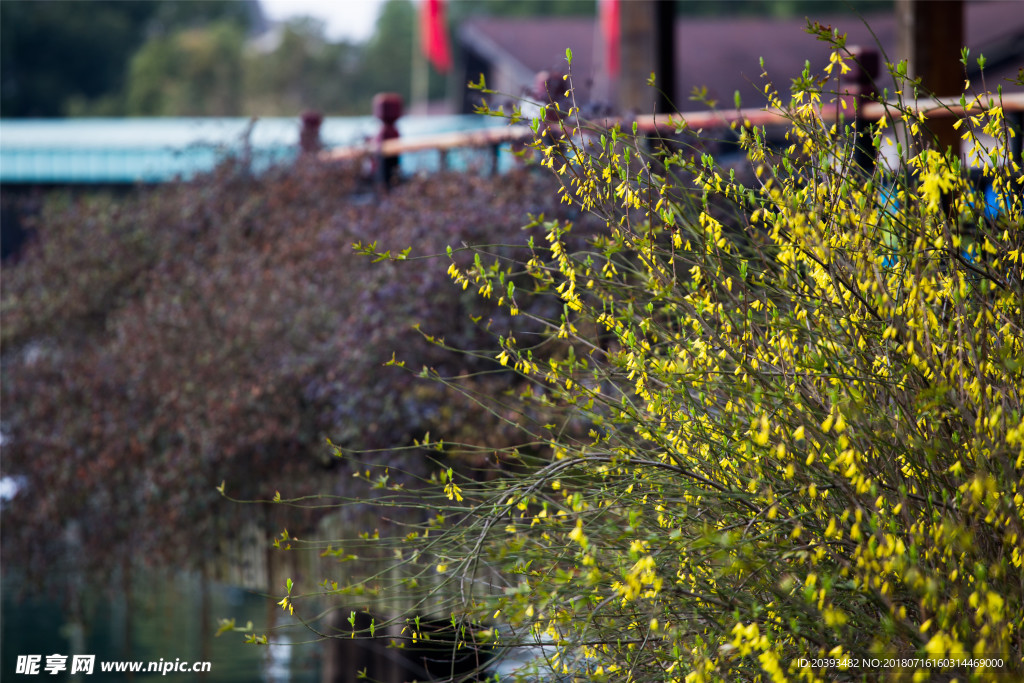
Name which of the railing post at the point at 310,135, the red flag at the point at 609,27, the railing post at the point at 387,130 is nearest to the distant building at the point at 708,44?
the red flag at the point at 609,27

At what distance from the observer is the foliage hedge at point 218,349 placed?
5.12 metres

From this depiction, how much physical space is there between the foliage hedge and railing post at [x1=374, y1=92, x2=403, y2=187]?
0.58 ft

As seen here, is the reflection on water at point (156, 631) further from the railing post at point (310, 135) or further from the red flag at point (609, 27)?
the red flag at point (609, 27)

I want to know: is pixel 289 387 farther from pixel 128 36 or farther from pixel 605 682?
pixel 128 36

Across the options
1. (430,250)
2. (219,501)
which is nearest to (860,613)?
(430,250)

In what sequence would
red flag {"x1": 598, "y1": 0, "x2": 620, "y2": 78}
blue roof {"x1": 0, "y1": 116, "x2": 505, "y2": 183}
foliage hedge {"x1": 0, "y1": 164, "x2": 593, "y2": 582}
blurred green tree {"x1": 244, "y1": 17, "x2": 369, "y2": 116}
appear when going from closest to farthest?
1. foliage hedge {"x1": 0, "y1": 164, "x2": 593, "y2": 582}
2. blue roof {"x1": 0, "y1": 116, "x2": 505, "y2": 183}
3. red flag {"x1": 598, "y1": 0, "x2": 620, "y2": 78}
4. blurred green tree {"x1": 244, "y1": 17, "x2": 369, "y2": 116}

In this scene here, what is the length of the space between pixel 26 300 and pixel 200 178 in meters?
1.36

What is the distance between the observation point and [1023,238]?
2529 millimetres

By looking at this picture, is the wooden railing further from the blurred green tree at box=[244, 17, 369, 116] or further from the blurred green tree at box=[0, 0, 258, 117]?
the blurred green tree at box=[0, 0, 258, 117]

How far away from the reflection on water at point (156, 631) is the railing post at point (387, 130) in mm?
2673

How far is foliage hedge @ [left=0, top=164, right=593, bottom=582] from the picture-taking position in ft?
16.8

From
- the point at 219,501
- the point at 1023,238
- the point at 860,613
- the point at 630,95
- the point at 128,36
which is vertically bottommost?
the point at 219,501

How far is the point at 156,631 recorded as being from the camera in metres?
10.2

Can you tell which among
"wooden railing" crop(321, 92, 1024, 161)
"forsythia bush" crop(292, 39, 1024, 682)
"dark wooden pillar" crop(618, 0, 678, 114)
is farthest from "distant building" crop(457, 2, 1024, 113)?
"forsythia bush" crop(292, 39, 1024, 682)
